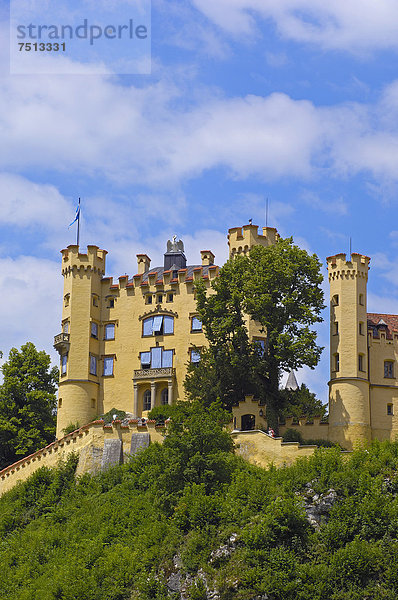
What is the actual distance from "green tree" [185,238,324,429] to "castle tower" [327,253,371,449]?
2.12 metres

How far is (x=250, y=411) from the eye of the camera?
218 ft

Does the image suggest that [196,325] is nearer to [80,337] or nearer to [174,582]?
[80,337]

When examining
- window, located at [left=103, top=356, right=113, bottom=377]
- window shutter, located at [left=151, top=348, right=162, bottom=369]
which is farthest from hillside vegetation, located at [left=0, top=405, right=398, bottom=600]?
window, located at [left=103, top=356, right=113, bottom=377]

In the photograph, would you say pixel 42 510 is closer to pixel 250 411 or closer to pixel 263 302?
pixel 250 411

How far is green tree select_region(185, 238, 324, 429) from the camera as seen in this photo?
65.7 meters

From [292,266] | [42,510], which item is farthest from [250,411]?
[42,510]

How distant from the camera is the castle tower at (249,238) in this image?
246ft

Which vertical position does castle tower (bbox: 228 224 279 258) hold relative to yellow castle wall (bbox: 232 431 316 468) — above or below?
above

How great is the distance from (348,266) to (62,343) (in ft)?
67.4

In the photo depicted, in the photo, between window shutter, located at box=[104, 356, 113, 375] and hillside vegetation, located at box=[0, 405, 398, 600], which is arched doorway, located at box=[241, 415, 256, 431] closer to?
hillside vegetation, located at box=[0, 405, 398, 600]

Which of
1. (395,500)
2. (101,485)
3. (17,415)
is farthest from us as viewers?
(17,415)

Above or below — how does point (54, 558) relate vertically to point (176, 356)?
below

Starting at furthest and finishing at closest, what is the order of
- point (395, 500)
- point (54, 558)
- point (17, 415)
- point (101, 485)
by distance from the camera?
point (17, 415), point (101, 485), point (54, 558), point (395, 500)

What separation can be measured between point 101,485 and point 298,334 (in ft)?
46.3
